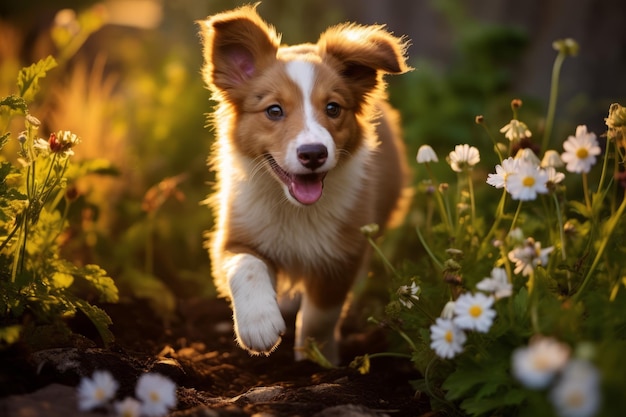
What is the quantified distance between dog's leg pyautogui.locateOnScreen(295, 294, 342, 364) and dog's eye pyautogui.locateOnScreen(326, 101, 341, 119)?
1.00 m

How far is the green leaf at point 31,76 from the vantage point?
295cm

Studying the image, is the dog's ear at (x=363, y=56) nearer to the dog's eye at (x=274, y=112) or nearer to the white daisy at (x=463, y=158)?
the dog's eye at (x=274, y=112)

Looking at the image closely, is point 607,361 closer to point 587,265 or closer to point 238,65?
point 587,265

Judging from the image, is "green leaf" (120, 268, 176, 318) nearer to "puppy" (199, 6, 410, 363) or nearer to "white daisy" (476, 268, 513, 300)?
"puppy" (199, 6, 410, 363)

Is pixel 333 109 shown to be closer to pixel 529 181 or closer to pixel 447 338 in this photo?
pixel 529 181

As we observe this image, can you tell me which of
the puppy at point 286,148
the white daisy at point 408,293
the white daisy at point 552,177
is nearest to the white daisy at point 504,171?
the white daisy at point 552,177

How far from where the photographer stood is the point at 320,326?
3877mm

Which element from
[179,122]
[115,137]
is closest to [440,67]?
[179,122]

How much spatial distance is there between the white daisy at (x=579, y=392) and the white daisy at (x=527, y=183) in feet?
2.98

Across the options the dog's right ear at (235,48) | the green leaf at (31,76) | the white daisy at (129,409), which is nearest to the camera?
the white daisy at (129,409)

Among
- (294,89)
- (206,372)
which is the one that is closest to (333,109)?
(294,89)

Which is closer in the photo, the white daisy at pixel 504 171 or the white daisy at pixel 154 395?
the white daisy at pixel 154 395

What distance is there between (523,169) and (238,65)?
6.34ft

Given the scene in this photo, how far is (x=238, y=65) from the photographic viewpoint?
392 cm
